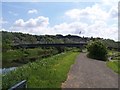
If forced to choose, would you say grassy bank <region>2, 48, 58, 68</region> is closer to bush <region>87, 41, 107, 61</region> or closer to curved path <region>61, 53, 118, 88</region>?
bush <region>87, 41, 107, 61</region>

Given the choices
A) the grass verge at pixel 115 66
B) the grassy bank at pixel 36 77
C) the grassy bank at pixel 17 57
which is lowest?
the grassy bank at pixel 17 57

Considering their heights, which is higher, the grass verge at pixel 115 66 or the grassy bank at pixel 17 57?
the grass verge at pixel 115 66

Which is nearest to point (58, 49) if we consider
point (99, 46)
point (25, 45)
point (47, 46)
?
point (47, 46)

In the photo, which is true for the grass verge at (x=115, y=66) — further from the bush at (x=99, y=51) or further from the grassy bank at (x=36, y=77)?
the bush at (x=99, y=51)

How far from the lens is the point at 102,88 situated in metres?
16.2

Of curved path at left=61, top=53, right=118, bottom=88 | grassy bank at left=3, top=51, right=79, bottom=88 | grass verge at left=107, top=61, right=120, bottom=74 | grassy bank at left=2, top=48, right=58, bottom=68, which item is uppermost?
grassy bank at left=3, top=51, right=79, bottom=88

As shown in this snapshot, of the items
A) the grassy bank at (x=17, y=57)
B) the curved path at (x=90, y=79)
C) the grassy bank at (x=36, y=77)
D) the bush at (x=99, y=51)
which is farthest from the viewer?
the grassy bank at (x=17, y=57)

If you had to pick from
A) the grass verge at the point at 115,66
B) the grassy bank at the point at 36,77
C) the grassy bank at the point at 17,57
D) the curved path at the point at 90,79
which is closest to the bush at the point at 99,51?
the grassy bank at the point at 17,57

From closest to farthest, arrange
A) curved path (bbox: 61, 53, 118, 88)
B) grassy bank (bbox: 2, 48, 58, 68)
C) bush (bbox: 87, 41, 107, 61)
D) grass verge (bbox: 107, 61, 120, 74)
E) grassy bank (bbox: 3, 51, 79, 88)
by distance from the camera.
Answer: grassy bank (bbox: 3, 51, 79, 88)
curved path (bbox: 61, 53, 118, 88)
grass verge (bbox: 107, 61, 120, 74)
bush (bbox: 87, 41, 107, 61)
grassy bank (bbox: 2, 48, 58, 68)

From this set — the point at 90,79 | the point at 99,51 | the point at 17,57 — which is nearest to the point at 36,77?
the point at 90,79

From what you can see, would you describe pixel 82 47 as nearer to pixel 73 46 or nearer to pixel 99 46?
pixel 73 46

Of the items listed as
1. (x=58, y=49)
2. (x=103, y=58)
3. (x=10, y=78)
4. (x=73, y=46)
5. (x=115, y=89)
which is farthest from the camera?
(x=73, y=46)

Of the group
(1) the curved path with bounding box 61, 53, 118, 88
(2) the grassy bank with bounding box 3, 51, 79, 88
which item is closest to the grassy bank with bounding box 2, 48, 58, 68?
(1) the curved path with bounding box 61, 53, 118, 88

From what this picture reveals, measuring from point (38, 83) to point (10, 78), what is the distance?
1.43m
